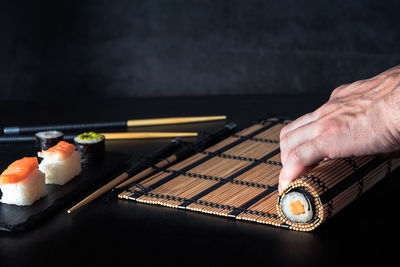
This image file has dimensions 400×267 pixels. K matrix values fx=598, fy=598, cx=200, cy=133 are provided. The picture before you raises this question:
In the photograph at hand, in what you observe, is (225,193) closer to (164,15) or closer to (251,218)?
(251,218)

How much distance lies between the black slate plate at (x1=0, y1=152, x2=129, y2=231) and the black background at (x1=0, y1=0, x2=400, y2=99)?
4.28 feet

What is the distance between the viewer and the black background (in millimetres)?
2914

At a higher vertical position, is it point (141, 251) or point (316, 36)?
point (316, 36)

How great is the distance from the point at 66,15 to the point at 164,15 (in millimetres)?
490

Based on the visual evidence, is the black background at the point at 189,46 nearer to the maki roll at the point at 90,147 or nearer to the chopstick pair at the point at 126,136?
the chopstick pair at the point at 126,136

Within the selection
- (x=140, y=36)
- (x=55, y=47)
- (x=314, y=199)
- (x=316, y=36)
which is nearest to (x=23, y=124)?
(x=55, y=47)

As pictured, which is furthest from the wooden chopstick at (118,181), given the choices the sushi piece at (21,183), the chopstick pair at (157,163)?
the sushi piece at (21,183)

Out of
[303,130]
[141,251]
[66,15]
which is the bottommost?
[141,251]

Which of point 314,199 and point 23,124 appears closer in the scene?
point 314,199

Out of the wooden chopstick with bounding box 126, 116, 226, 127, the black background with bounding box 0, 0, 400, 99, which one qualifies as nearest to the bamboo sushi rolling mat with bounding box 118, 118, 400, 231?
the wooden chopstick with bounding box 126, 116, 226, 127

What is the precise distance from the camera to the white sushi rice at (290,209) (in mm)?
1278

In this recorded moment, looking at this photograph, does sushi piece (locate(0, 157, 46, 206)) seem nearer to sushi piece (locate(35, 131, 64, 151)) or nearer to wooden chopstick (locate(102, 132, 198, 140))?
sushi piece (locate(35, 131, 64, 151))

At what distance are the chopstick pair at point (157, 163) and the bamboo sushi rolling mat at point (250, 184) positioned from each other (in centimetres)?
2

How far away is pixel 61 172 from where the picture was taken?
1558mm
